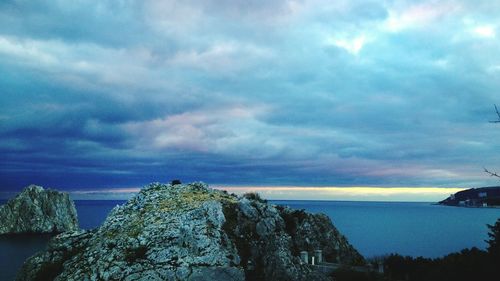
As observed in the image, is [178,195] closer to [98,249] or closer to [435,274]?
[98,249]

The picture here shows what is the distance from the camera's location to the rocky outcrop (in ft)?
629

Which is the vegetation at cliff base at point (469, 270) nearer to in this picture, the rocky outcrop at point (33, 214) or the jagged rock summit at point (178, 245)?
the jagged rock summit at point (178, 245)

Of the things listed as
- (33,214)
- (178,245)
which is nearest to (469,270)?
(178,245)

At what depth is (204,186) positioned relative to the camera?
32.2 meters

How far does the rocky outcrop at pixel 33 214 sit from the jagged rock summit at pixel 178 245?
178 m

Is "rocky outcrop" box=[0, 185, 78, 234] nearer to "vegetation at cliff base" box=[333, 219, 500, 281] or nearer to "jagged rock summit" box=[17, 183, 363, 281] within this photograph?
"jagged rock summit" box=[17, 183, 363, 281]

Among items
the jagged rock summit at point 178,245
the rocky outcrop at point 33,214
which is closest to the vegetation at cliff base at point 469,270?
the jagged rock summit at point 178,245

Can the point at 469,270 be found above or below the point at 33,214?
above

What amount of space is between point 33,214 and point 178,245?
194724 millimetres

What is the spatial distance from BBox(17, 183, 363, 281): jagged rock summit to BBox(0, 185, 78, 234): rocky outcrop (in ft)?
584

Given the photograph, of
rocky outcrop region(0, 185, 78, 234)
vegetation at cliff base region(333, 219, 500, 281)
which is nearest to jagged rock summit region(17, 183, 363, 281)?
vegetation at cliff base region(333, 219, 500, 281)

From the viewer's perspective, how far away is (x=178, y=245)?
25.4 meters

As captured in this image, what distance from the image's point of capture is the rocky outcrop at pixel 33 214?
192 metres

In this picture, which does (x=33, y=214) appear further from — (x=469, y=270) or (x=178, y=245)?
(x=469, y=270)
